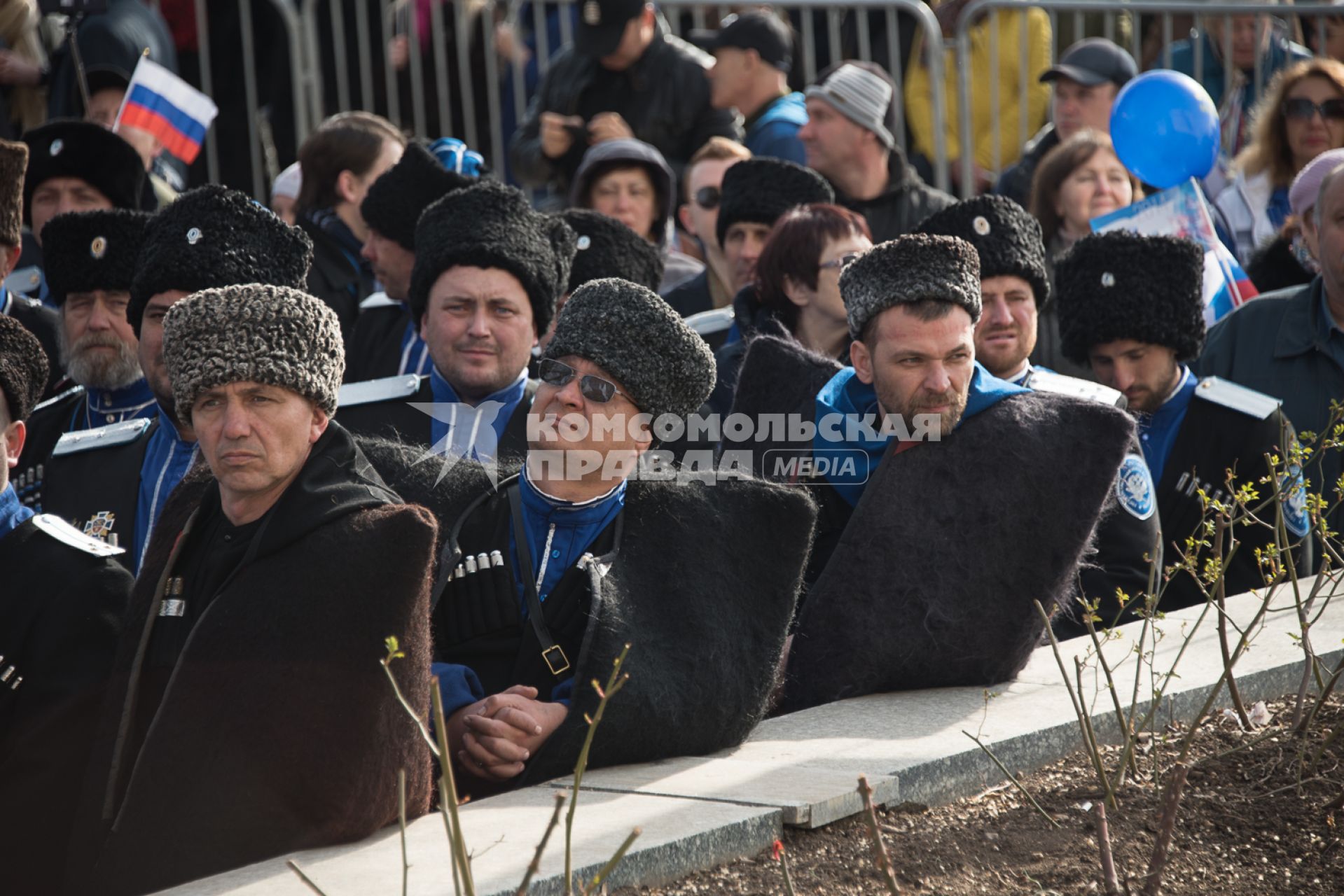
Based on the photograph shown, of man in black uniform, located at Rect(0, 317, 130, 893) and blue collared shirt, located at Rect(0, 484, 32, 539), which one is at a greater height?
blue collared shirt, located at Rect(0, 484, 32, 539)

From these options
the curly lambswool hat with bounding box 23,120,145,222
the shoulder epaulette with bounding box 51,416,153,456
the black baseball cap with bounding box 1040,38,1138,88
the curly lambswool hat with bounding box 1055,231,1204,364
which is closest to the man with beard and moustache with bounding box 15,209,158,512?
the shoulder epaulette with bounding box 51,416,153,456

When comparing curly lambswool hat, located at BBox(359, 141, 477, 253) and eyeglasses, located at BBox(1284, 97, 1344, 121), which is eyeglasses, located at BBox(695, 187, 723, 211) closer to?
curly lambswool hat, located at BBox(359, 141, 477, 253)

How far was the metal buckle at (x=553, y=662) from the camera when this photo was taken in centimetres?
383

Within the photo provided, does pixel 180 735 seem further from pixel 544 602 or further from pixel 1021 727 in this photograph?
pixel 1021 727

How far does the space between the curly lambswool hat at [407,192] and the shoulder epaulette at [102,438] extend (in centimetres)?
161

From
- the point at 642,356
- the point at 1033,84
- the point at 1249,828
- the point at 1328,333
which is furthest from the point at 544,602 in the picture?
→ the point at 1033,84

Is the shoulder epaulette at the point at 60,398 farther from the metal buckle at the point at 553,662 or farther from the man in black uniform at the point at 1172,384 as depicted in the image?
the man in black uniform at the point at 1172,384

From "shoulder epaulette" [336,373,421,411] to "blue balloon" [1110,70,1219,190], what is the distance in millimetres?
3358

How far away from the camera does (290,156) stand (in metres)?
9.34

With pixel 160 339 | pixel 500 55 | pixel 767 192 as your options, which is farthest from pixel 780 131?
pixel 160 339

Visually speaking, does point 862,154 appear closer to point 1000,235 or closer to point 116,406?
point 1000,235

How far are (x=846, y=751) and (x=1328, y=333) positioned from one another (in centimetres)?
317

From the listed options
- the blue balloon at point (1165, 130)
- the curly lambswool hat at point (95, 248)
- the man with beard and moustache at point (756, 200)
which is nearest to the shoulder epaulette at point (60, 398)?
the curly lambswool hat at point (95, 248)

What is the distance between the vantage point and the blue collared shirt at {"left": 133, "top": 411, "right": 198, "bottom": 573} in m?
4.78
